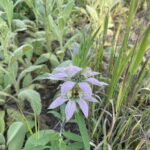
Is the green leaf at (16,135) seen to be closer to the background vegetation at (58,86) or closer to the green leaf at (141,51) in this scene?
the background vegetation at (58,86)

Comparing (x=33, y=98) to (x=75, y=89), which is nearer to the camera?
(x=75, y=89)

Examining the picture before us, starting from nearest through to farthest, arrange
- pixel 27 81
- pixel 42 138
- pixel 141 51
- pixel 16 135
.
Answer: pixel 141 51 → pixel 42 138 → pixel 16 135 → pixel 27 81

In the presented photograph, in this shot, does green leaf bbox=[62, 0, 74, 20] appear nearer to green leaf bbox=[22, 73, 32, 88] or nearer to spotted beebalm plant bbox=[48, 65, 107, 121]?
green leaf bbox=[22, 73, 32, 88]

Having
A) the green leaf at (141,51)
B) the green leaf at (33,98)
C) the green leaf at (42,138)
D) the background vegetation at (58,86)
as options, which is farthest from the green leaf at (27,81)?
the green leaf at (141,51)

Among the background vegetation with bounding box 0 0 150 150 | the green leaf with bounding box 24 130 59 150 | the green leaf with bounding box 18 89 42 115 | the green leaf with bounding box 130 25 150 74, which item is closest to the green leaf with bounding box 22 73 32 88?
the background vegetation with bounding box 0 0 150 150

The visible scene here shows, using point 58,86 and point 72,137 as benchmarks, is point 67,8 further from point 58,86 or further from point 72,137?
point 72,137

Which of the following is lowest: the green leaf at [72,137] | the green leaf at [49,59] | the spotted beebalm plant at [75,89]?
the green leaf at [72,137]

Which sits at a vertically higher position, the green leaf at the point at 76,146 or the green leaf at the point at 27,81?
the green leaf at the point at 27,81

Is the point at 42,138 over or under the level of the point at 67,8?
under

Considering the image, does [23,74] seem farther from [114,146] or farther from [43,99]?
[114,146]

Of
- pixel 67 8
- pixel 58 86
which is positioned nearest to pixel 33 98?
pixel 58 86
